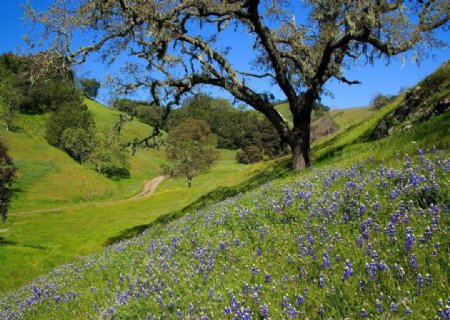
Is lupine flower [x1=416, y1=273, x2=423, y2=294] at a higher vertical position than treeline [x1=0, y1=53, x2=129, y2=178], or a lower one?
lower

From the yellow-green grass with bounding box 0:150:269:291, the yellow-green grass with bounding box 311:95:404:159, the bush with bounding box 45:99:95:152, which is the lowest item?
the yellow-green grass with bounding box 0:150:269:291

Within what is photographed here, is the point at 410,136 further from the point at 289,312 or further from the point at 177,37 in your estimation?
the point at 177,37

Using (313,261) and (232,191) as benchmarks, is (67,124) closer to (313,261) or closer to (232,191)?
(232,191)

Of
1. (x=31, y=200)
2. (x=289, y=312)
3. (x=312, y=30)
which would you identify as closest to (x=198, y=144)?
(x=31, y=200)

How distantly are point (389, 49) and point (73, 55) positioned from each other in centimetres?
1436

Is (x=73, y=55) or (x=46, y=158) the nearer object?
(x=73, y=55)

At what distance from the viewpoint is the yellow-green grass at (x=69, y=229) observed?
79.9ft

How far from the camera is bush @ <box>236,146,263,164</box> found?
152 meters

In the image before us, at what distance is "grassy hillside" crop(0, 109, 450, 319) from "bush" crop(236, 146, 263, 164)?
14149 cm

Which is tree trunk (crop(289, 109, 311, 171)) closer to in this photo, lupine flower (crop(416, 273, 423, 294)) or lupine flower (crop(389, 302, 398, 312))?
lupine flower (crop(416, 273, 423, 294))

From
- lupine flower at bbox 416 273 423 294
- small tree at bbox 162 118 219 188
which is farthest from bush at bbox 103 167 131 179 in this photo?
lupine flower at bbox 416 273 423 294

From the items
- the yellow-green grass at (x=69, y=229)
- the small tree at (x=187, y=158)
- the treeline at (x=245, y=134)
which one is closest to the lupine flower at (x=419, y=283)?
the yellow-green grass at (x=69, y=229)

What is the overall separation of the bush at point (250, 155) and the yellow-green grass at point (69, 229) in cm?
8371

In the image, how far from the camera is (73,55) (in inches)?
737
